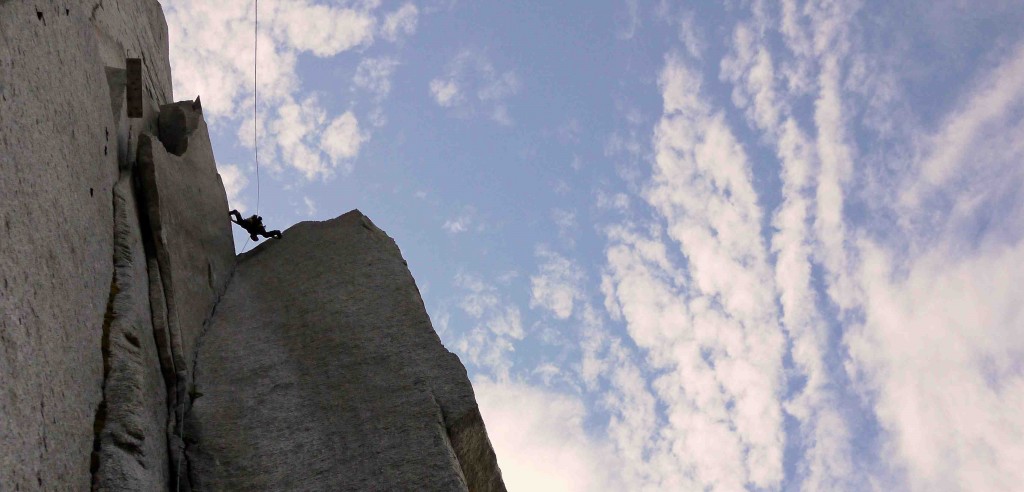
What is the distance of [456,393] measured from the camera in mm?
7859

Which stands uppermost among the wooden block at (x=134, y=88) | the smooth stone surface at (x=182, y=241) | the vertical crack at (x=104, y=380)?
the wooden block at (x=134, y=88)

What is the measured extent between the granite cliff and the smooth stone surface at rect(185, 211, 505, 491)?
0.7 inches

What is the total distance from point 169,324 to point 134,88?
8.25 feet

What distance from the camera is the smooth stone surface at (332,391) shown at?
277 inches

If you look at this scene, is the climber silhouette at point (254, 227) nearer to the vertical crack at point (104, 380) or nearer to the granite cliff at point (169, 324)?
the granite cliff at point (169, 324)

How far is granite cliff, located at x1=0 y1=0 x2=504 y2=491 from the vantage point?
5.24m

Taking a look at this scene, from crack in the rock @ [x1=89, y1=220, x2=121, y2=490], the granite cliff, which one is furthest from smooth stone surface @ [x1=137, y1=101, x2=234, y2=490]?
crack in the rock @ [x1=89, y1=220, x2=121, y2=490]

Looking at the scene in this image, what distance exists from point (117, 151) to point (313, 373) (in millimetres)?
2543

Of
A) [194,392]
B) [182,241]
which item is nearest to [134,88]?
[182,241]

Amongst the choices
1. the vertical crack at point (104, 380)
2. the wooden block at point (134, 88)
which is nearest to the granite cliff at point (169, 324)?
the vertical crack at point (104, 380)

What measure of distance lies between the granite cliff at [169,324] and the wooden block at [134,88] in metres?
0.23

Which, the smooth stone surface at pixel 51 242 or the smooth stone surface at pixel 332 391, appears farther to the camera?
the smooth stone surface at pixel 332 391

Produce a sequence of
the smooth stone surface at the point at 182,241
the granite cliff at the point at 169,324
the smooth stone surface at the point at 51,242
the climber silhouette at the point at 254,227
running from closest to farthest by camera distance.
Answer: the smooth stone surface at the point at 51,242, the granite cliff at the point at 169,324, the smooth stone surface at the point at 182,241, the climber silhouette at the point at 254,227

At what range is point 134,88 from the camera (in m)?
8.70
